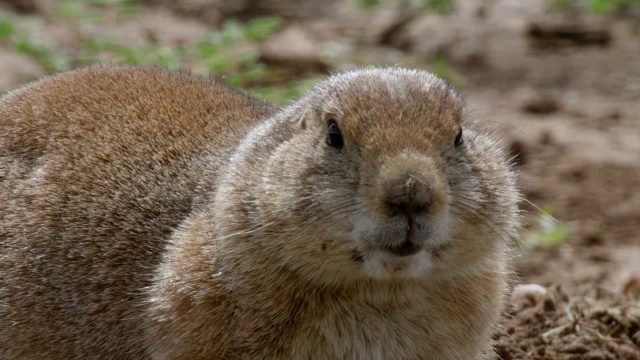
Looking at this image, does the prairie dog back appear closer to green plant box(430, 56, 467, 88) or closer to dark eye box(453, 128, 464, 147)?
dark eye box(453, 128, 464, 147)

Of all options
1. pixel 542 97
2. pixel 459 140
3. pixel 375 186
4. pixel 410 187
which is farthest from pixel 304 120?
pixel 542 97

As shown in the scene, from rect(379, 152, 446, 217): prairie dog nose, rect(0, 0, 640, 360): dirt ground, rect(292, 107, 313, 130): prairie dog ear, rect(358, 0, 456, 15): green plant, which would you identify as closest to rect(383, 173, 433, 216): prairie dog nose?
rect(379, 152, 446, 217): prairie dog nose

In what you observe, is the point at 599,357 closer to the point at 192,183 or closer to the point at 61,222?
the point at 192,183

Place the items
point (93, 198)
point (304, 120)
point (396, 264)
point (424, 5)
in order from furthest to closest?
1. point (424, 5)
2. point (93, 198)
3. point (304, 120)
4. point (396, 264)

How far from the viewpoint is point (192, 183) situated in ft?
17.9

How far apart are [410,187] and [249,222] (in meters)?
0.90

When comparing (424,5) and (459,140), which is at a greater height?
(424,5)

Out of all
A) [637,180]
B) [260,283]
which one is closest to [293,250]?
[260,283]

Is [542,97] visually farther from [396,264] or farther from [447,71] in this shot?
[396,264]

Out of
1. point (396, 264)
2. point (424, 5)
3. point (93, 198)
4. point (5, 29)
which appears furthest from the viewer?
point (424, 5)

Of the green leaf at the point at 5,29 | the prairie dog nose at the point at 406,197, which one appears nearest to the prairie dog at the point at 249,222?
the prairie dog nose at the point at 406,197

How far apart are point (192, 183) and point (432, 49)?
6.53 metres

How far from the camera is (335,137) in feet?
15.5

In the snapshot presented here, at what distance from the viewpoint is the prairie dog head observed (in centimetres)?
435
